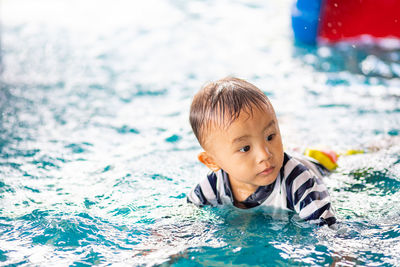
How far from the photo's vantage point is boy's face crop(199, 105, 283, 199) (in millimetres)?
1879

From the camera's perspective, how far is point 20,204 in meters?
2.46

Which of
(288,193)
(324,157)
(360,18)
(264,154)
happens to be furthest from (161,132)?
(360,18)

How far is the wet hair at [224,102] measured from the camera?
188 centimetres

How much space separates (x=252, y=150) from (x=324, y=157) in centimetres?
81

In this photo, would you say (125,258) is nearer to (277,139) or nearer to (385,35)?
(277,139)

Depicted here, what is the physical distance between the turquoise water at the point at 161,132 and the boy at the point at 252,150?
114 mm

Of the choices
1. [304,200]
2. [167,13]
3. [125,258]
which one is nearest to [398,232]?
[304,200]

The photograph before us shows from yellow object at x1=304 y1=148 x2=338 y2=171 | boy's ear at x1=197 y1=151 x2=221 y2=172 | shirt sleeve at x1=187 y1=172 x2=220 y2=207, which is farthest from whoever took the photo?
yellow object at x1=304 y1=148 x2=338 y2=171

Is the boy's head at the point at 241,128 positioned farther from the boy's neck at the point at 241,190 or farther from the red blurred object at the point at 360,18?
the red blurred object at the point at 360,18

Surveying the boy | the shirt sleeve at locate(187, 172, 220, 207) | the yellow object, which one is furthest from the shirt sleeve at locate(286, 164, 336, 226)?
the yellow object

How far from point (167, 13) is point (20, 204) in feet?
13.7

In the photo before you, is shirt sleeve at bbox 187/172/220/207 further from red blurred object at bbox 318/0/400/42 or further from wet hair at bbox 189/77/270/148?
red blurred object at bbox 318/0/400/42

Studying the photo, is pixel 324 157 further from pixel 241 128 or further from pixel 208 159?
pixel 241 128

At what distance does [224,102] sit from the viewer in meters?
1.90
